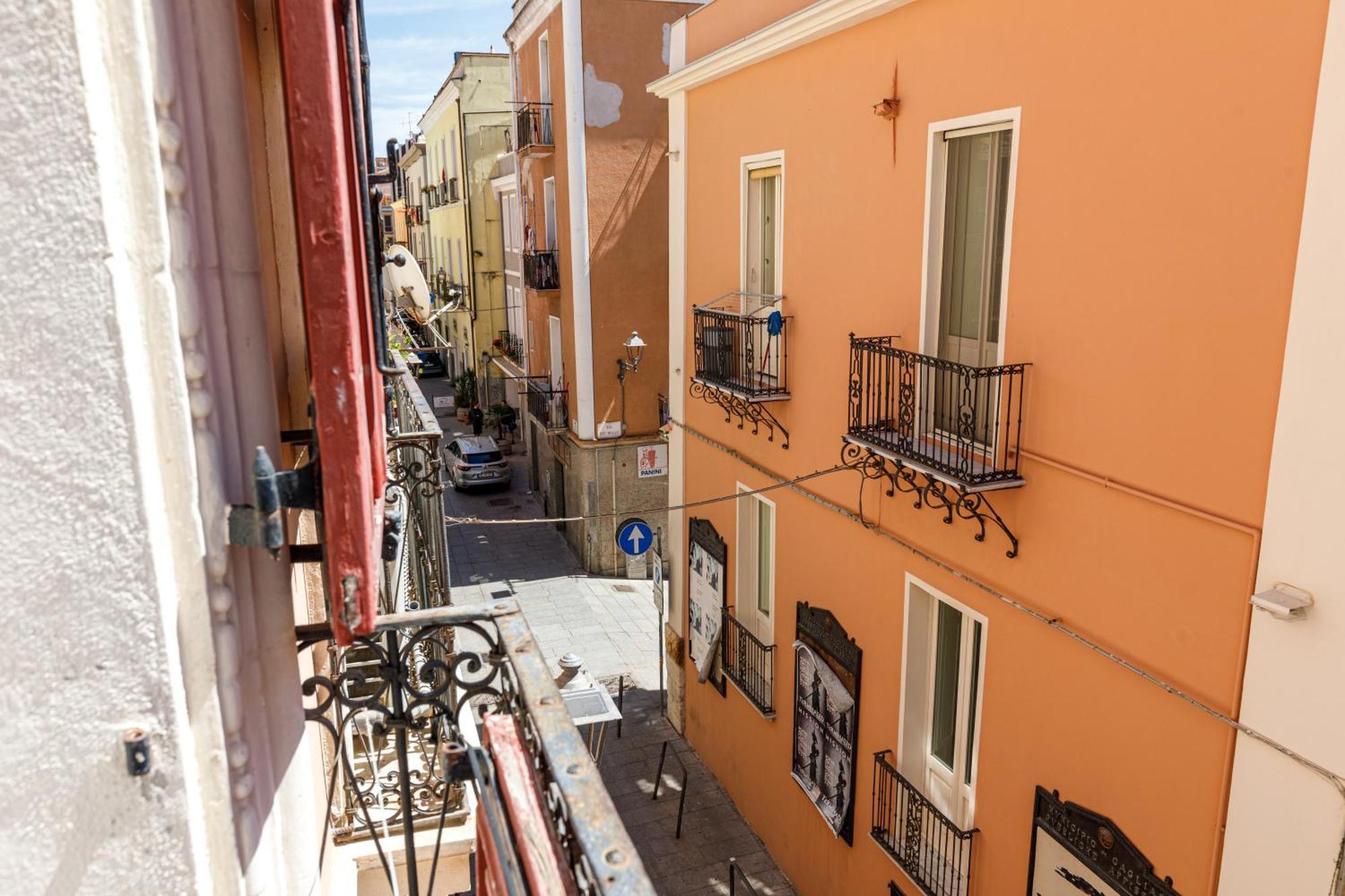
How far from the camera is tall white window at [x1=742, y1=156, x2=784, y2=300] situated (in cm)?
1025

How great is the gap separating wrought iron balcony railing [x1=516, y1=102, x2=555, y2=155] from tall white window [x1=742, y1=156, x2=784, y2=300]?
34.4 ft

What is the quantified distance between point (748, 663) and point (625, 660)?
5115mm

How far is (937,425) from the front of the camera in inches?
291

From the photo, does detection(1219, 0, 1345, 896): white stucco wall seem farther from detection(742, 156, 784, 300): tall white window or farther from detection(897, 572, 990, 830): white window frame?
detection(742, 156, 784, 300): tall white window

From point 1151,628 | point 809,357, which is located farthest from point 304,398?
point 809,357

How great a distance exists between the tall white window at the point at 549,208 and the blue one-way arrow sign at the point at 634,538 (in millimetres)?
8525

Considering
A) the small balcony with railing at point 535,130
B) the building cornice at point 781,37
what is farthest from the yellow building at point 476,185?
the building cornice at point 781,37

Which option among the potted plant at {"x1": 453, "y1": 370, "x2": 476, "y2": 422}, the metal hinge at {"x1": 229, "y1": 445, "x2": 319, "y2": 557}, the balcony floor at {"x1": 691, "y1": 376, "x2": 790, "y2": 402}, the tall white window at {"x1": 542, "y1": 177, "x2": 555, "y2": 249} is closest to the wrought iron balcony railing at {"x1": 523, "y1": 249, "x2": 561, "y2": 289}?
the tall white window at {"x1": 542, "y1": 177, "x2": 555, "y2": 249}

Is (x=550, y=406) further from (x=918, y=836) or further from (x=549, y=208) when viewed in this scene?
(x=918, y=836)

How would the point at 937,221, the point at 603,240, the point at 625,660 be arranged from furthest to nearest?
the point at 603,240
the point at 625,660
the point at 937,221

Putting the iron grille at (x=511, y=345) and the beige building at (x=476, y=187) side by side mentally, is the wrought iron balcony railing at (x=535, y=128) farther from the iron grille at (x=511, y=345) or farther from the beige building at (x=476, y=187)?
the beige building at (x=476, y=187)

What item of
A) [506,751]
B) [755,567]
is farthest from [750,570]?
[506,751]

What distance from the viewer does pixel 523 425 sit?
28.2 meters

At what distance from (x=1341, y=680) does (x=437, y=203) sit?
121ft
